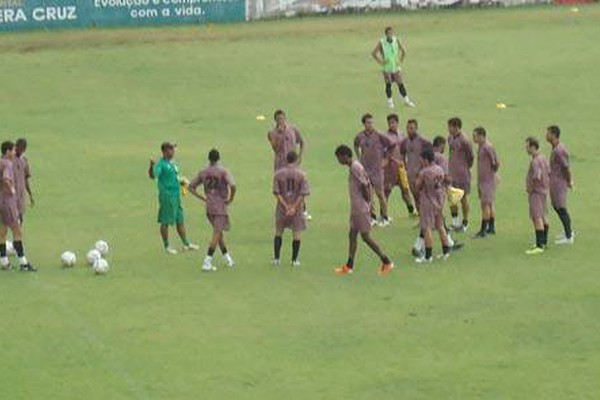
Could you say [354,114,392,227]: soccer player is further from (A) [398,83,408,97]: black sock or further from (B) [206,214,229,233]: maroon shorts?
(A) [398,83,408,97]: black sock

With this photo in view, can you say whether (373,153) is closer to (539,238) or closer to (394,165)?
(394,165)

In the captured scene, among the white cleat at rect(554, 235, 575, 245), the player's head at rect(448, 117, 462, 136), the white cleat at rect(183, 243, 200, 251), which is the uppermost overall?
the player's head at rect(448, 117, 462, 136)

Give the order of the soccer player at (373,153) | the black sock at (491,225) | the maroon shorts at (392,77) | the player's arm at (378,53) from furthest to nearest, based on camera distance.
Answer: the player's arm at (378,53) → the maroon shorts at (392,77) → the soccer player at (373,153) → the black sock at (491,225)

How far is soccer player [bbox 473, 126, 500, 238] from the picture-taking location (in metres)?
29.1

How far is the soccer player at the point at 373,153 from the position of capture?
30.1 meters

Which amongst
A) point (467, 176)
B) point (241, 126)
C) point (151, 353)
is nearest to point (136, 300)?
point (151, 353)

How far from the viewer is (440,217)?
27516 millimetres

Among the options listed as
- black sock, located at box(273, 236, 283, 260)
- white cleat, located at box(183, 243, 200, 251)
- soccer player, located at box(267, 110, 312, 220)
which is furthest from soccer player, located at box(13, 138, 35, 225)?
soccer player, located at box(267, 110, 312, 220)

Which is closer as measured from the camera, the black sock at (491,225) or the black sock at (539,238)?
the black sock at (539,238)

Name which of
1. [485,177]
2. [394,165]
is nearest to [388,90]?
[394,165]

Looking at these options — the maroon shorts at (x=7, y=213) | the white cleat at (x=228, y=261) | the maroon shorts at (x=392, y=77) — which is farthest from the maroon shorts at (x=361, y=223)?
the maroon shorts at (x=392, y=77)

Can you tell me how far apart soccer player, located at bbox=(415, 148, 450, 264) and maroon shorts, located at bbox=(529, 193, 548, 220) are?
144 centimetres

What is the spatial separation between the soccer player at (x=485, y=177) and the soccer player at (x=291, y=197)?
3378 millimetres

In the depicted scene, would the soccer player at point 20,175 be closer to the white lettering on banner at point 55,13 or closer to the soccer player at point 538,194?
the soccer player at point 538,194
